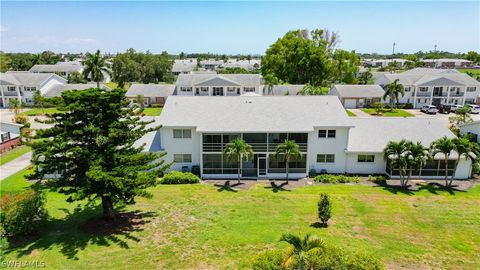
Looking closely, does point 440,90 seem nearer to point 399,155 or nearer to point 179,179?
point 399,155

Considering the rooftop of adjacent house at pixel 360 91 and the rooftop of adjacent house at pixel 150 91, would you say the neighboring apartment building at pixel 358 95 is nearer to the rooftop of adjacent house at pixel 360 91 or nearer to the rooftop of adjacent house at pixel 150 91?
the rooftop of adjacent house at pixel 360 91

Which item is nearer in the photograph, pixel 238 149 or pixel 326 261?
pixel 326 261

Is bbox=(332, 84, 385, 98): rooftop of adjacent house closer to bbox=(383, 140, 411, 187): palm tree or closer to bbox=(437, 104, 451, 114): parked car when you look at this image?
bbox=(437, 104, 451, 114): parked car

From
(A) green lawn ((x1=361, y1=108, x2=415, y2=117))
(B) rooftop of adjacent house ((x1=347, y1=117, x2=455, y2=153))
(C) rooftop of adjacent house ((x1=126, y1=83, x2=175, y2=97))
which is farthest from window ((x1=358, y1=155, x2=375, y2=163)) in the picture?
(C) rooftop of adjacent house ((x1=126, y1=83, x2=175, y2=97))

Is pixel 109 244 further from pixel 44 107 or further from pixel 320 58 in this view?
pixel 320 58

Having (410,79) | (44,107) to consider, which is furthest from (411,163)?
(44,107)

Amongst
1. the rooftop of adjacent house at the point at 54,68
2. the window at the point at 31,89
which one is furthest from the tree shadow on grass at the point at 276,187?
the rooftop of adjacent house at the point at 54,68

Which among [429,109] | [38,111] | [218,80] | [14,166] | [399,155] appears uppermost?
[218,80]

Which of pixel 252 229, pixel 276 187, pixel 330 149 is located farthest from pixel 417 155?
pixel 252 229
